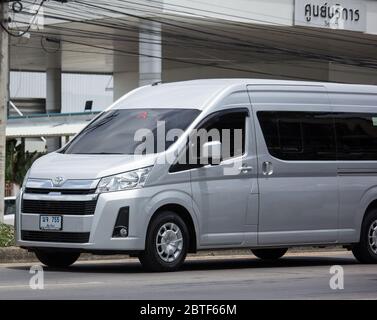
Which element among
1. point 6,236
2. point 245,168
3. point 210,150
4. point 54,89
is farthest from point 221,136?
point 54,89

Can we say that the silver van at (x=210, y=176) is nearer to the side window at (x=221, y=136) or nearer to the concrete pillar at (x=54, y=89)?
the side window at (x=221, y=136)

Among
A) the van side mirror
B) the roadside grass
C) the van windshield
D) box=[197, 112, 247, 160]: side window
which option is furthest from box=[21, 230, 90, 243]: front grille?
the roadside grass

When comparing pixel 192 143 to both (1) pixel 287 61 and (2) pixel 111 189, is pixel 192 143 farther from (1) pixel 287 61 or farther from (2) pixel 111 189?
(1) pixel 287 61

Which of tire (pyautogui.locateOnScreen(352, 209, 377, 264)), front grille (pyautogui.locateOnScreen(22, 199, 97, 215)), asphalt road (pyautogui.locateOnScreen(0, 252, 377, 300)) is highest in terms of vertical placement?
front grille (pyautogui.locateOnScreen(22, 199, 97, 215))

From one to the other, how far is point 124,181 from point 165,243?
0.96 m

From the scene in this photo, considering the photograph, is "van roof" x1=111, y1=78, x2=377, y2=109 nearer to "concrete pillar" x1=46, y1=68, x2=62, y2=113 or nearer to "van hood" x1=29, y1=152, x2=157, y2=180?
"van hood" x1=29, y1=152, x2=157, y2=180

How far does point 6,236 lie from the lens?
16141 mm

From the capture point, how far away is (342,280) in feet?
40.3

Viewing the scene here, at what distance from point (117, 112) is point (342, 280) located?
3.83 m

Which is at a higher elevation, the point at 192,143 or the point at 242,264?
the point at 192,143

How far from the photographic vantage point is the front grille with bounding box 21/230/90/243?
40.8 ft

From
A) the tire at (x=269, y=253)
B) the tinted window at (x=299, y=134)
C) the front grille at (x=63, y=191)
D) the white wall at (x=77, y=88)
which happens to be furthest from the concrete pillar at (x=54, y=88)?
the front grille at (x=63, y=191)

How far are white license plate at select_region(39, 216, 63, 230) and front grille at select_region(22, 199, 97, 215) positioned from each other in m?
0.07

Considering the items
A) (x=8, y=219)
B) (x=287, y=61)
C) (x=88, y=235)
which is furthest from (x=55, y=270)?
(x=287, y=61)
